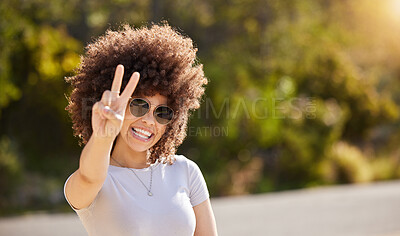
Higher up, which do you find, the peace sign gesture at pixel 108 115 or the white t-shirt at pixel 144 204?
the peace sign gesture at pixel 108 115

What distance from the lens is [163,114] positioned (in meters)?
2.40

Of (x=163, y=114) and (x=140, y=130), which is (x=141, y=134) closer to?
(x=140, y=130)

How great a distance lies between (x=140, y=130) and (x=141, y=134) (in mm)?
20

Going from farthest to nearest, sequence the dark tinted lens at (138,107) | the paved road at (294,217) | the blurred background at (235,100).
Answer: the blurred background at (235,100)
the paved road at (294,217)
the dark tinted lens at (138,107)

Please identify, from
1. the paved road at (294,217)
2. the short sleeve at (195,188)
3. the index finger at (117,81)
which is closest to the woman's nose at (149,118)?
the short sleeve at (195,188)

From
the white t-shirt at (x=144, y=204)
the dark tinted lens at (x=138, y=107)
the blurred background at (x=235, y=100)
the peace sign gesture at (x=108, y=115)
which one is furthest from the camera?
the blurred background at (x=235, y=100)

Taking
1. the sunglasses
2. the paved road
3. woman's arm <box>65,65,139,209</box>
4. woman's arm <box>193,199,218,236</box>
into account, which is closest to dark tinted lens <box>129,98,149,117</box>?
the sunglasses

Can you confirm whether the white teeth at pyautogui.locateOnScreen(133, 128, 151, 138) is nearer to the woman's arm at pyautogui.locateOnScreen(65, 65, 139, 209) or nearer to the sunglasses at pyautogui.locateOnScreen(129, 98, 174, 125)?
the sunglasses at pyautogui.locateOnScreen(129, 98, 174, 125)

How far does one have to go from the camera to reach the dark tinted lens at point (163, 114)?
93.9 inches

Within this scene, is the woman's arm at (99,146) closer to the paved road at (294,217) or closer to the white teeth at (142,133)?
the white teeth at (142,133)

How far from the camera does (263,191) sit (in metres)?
13.5

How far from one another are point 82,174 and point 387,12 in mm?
23347

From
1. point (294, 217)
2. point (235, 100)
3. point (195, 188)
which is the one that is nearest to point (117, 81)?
point (195, 188)

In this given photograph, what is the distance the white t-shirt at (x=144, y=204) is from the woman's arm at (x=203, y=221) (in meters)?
0.03
